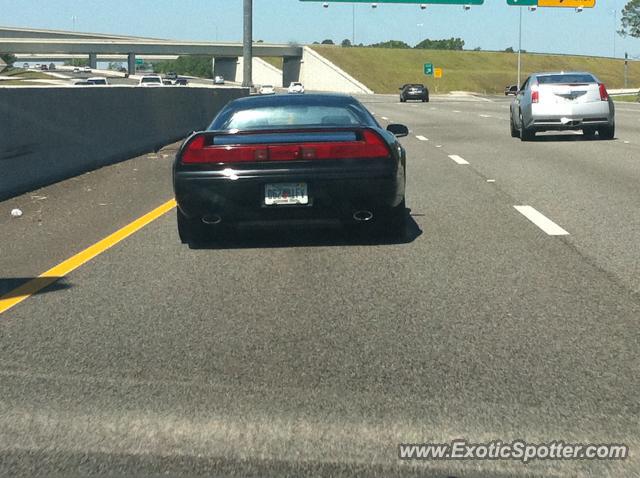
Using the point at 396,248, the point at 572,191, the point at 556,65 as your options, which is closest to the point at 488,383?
the point at 396,248

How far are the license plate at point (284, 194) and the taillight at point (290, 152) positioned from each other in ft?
0.72

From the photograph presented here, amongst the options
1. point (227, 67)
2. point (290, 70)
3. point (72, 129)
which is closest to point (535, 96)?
point (72, 129)

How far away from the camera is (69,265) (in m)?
8.32

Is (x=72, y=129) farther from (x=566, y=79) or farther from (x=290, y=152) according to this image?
(x=566, y=79)

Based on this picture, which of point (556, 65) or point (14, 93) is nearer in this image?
point (14, 93)

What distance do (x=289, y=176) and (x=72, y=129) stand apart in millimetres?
8182

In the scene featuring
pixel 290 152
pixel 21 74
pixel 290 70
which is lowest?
pixel 290 152

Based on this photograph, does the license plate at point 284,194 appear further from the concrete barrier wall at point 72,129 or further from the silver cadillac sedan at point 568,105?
the silver cadillac sedan at point 568,105

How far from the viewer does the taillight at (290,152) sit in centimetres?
854

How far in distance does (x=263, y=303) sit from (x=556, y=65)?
18387cm

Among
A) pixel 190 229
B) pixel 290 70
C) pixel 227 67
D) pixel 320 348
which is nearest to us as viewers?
pixel 320 348

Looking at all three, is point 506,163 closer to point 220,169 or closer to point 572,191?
point 572,191

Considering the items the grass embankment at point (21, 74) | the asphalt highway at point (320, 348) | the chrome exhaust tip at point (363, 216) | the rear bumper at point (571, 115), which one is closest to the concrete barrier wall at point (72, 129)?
the asphalt highway at point (320, 348)

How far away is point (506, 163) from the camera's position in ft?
58.4
